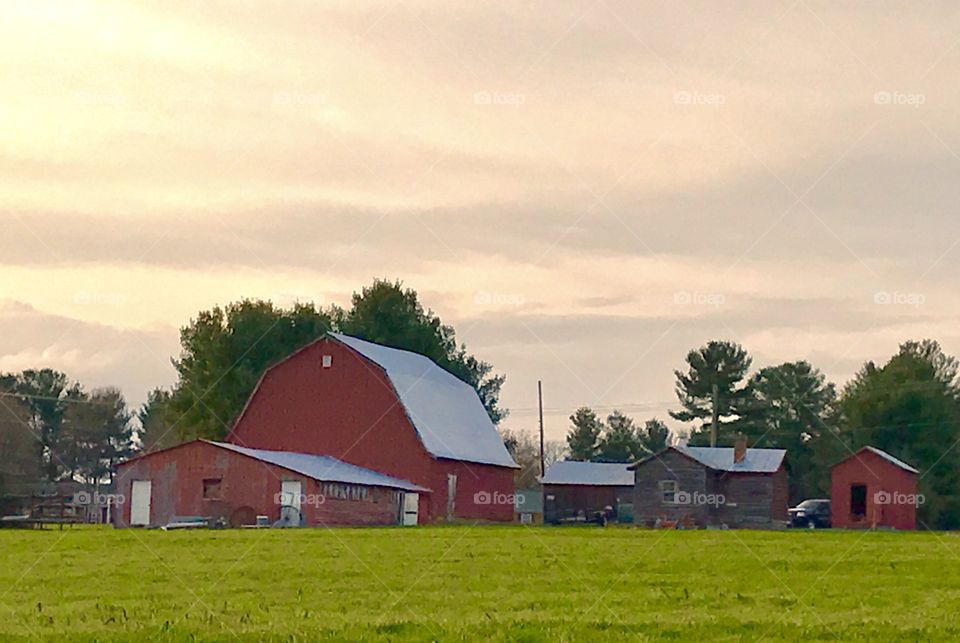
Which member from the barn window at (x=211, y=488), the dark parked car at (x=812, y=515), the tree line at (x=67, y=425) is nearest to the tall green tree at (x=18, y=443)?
the tree line at (x=67, y=425)

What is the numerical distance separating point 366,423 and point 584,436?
6149cm

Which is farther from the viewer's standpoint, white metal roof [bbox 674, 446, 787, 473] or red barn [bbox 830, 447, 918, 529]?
white metal roof [bbox 674, 446, 787, 473]

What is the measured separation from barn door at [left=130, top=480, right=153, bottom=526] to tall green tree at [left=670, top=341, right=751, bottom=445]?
51558 millimetres

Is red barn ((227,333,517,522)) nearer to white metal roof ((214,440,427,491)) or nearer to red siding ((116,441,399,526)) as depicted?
white metal roof ((214,440,427,491))

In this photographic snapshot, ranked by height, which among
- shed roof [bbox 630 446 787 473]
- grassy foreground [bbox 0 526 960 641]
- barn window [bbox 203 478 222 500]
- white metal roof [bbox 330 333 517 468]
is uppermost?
white metal roof [bbox 330 333 517 468]

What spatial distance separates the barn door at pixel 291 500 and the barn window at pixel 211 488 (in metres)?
2.81

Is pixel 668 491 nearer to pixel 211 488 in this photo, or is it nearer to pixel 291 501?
pixel 291 501

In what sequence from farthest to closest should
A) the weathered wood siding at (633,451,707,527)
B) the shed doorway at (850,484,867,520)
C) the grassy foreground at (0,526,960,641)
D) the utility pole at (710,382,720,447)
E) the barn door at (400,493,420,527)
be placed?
the utility pole at (710,382,720,447)
the shed doorway at (850,484,867,520)
the weathered wood siding at (633,451,707,527)
the barn door at (400,493,420,527)
the grassy foreground at (0,526,960,641)

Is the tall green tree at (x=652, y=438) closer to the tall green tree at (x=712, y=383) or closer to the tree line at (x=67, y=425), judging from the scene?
the tall green tree at (x=712, y=383)

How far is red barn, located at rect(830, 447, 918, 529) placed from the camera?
72625mm

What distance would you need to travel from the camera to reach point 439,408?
7100cm

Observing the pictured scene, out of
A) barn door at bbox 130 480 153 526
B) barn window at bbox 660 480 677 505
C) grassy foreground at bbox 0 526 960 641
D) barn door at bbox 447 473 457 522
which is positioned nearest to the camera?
grassy foreground at bbox 0 526 960 641

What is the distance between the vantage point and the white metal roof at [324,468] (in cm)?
5722

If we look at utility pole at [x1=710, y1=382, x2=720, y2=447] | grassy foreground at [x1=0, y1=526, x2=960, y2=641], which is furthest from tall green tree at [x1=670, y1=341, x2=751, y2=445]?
grassy foreground at [x1=0, y1=526, x2=960, y2=641]
